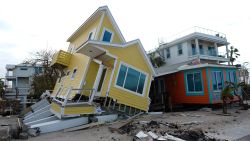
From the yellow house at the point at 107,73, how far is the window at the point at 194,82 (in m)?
4.50

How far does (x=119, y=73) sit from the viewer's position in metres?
12.2

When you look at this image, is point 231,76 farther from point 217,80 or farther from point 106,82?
point 106,82

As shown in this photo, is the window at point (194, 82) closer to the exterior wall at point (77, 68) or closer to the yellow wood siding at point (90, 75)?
the yellow wood siding at point (90, 75)

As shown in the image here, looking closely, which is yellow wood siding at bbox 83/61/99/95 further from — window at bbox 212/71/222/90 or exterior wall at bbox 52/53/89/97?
window at bbox 212/71/222/90

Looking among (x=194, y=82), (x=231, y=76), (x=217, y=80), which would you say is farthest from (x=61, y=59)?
Answer: (x=231, y=76)

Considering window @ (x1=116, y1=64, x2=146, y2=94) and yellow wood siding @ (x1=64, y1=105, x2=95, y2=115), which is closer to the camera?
yellow wood siding @ (x1=64, y1=105, x2=95, y2=115)

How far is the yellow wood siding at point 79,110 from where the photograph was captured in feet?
31.5

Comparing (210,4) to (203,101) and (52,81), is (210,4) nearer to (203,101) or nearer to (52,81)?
(203,101)

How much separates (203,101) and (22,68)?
37659 mm

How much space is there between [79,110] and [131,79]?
4.35 m

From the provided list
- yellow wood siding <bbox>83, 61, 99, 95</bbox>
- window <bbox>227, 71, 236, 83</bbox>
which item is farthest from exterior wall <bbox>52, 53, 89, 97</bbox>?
window <bbox>227, 71, 236, 83</bbox>

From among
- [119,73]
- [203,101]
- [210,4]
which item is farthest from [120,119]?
[210,4]

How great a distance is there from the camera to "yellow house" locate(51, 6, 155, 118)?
11125 mm

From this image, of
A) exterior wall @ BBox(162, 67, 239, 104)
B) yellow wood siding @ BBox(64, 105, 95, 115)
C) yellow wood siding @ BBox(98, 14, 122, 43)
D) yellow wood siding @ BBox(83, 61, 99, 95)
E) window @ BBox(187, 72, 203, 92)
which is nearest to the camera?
yellow wood siding @ BBox(64, 105, 95, 115)
